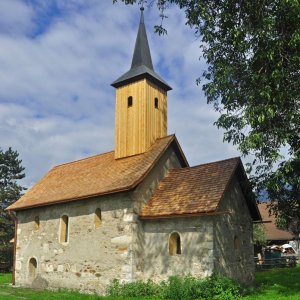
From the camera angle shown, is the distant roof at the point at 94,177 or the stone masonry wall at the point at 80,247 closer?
the stone masonry wall at the point at 80,247

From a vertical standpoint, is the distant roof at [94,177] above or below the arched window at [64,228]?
above

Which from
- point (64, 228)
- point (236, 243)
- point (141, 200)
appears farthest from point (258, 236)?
point (64, 228)

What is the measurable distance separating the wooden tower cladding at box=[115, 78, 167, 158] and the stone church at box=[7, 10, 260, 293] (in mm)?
52

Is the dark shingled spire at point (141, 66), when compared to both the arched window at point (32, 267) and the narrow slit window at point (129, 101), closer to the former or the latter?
the narrow slit window at point (129, 101)

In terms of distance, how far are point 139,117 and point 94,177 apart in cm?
381

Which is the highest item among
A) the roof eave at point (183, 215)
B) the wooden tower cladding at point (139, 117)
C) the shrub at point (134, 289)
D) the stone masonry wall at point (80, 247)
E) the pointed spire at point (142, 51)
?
the pointed spire at point (142, 51)

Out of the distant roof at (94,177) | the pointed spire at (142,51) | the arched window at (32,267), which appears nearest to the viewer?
the distant roof at (94,177)

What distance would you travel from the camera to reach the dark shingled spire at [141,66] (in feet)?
65.3

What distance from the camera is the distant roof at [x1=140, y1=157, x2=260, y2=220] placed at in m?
14.8

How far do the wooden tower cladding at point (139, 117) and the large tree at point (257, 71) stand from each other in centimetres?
569

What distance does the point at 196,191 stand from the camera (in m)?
15.9

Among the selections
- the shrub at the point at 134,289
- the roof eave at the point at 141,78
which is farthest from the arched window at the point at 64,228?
the roof eave at the point at 141,78

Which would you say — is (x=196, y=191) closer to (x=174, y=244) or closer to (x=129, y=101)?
(x=174, y=244)

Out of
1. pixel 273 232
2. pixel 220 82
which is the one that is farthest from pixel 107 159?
pixel 273 232
